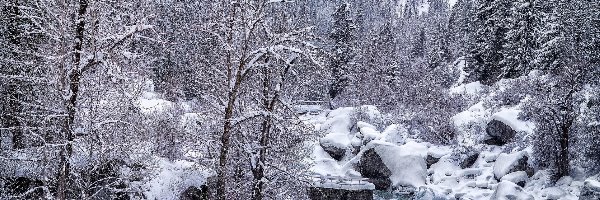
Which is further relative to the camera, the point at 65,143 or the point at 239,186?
the point at 239,186

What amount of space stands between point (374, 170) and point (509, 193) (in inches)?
348

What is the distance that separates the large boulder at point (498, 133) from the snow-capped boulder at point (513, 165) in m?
2.89

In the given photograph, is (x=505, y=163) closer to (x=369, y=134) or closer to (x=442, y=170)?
(x=442, y=170)

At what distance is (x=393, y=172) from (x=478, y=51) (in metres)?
22.0

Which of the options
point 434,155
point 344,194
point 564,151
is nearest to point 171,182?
point 344,194

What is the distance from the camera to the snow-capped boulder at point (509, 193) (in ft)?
68.2

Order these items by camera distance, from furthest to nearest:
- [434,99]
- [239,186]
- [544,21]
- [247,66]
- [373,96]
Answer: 1. [373,96]
2. [434,99]
3. [544,21]
4. [239,186]
5. [247,66]

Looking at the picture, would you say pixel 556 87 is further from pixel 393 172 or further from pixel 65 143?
pixel 65 143

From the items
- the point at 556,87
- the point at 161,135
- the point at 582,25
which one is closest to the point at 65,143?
the point at 161,135

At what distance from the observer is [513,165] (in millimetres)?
24359

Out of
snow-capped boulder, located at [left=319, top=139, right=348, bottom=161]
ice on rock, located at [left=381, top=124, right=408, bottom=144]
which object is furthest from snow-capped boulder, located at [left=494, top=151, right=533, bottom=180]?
snow-capped boulder, located at [left=319, top=139, right=348, bottom=161]

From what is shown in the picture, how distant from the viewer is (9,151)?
1205 cm

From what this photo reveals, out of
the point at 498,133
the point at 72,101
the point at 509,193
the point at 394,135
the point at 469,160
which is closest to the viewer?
the point at 72,101

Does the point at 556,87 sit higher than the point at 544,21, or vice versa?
the point at 544,21
